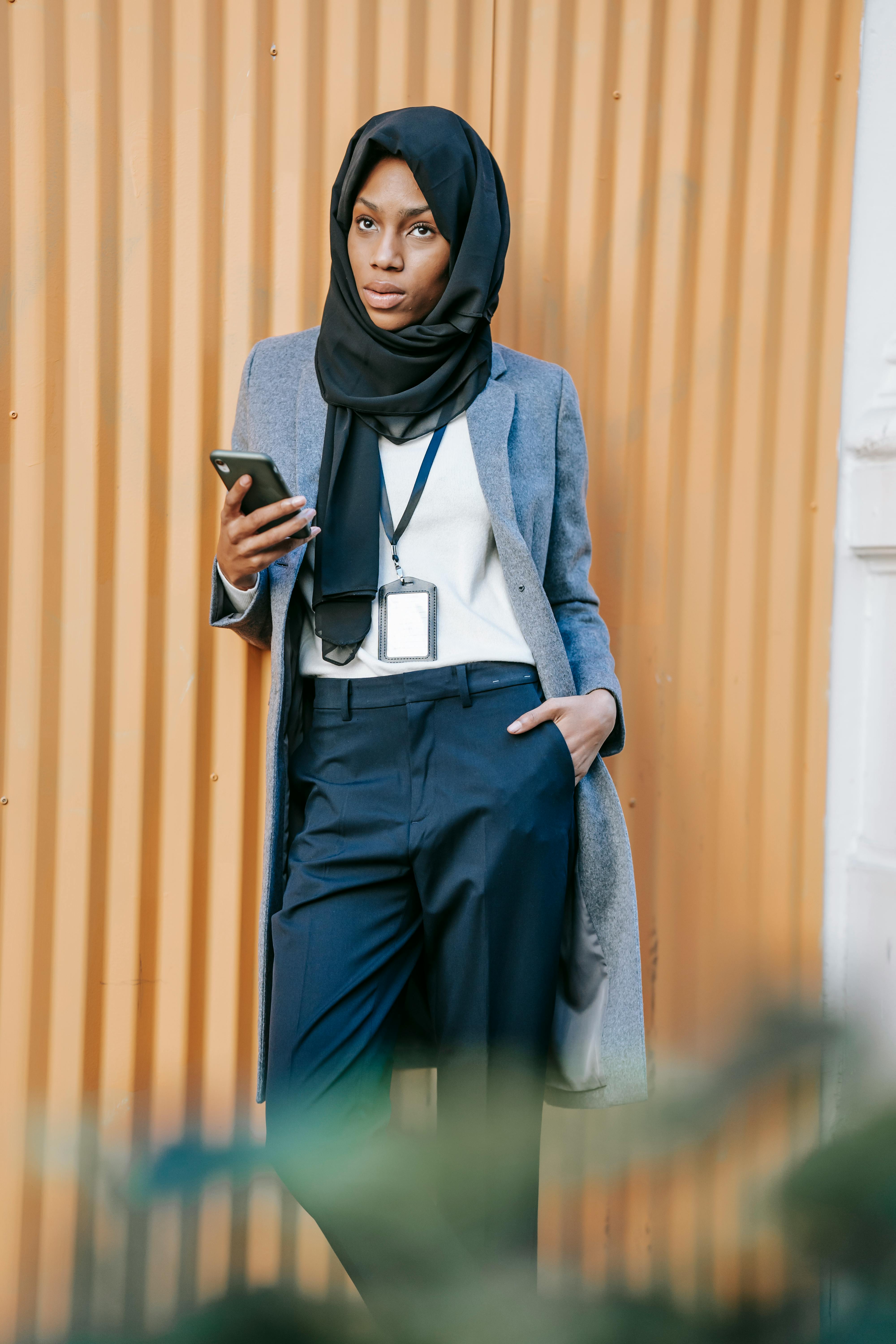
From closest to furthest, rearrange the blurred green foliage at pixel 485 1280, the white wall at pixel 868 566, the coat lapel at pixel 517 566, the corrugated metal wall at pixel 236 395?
the blurred green foliage at pixel 485 1280
the coat lapel at pixel 517 566
the corrugated metal wall at pixel 236 395
the white wall at pixel 868 566

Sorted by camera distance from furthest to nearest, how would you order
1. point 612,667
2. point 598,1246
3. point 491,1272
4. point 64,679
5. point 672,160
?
point 672,160 < point 64,679 < point 612,667 < point 598,1246 < point 491,1272

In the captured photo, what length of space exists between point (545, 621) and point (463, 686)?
0.19m

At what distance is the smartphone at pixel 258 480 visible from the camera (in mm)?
1284

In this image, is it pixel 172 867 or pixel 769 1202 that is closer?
pixel 769 1202

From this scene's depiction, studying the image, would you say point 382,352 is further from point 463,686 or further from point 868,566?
point 868,566

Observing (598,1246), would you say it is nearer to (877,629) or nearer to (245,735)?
(245,735)

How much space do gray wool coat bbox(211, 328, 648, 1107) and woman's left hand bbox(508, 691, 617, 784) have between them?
0.09 feet

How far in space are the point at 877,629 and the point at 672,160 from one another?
1027 millimetres

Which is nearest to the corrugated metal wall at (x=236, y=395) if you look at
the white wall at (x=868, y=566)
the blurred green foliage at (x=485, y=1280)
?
the white wall at (x=868, y=566)

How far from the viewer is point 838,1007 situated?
380mm

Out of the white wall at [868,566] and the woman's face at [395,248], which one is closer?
the woman's face at [395,248]

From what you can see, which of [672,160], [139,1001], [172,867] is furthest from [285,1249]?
[672,160]

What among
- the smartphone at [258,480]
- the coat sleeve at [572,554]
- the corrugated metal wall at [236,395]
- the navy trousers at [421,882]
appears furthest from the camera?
the corrugated metal wall at [236,395]

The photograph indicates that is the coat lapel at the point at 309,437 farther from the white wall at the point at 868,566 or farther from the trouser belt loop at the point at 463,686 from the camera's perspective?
the white wall at the point at 868,566
